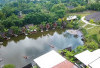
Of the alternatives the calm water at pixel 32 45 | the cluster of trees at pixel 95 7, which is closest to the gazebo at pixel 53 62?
the calm water at pixel 32 45

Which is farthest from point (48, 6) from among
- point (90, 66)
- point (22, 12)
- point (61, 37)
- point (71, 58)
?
point (90, 66)

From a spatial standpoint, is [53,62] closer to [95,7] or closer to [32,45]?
[32,45]

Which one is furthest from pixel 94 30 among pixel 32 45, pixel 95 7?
pixel 95 7

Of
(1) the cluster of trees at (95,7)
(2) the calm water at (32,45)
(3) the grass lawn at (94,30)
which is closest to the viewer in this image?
(2) the calm water at (32,45)

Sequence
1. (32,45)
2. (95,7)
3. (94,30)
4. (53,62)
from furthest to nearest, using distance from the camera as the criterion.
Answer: (95,7) < (94,30) < (32,45) < (53,62)

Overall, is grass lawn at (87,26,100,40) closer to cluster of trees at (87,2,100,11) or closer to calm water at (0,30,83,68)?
calm water at (0,30,83,68)

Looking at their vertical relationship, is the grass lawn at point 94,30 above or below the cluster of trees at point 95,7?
below

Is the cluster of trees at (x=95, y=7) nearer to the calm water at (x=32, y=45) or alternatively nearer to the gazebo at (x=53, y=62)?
the calm water at (x=32, y=45)

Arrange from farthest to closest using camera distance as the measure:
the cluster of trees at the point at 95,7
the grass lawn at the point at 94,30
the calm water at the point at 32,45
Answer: the cluster of trees at the point at 95,7 → the grass lawn at the point at 94,30 → the calm water at the point at 32,45
